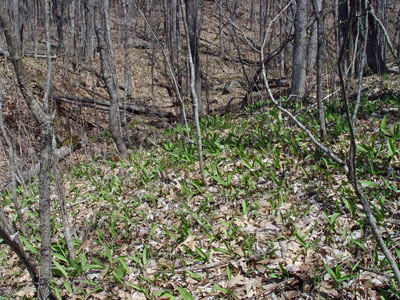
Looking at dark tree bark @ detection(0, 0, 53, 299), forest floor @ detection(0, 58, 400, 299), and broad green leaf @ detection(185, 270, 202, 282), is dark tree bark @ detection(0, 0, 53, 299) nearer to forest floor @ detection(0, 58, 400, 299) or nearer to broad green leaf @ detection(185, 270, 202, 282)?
forest floor @ detection(0, 58, 400, 299)

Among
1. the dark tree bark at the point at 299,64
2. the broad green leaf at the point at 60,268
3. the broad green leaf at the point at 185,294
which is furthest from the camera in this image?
the dark tree bark at the point at 299,64

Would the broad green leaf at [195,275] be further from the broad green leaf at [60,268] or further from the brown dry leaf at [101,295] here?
the broad green leaf at [60,268]

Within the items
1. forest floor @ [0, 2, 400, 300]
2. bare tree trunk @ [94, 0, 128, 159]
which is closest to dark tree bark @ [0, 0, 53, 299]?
forest floor @ [0, 2, 400, 300]

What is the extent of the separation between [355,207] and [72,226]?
3.58 meters

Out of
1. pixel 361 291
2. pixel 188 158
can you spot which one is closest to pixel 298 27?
pixel 188 158

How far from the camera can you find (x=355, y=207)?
130 inches

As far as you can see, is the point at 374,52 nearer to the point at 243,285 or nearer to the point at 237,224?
the point at 237,224

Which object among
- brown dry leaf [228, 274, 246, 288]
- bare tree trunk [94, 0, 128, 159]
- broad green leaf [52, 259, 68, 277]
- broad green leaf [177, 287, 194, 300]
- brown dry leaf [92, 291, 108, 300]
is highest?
bare tree trunk [94, 0, 128, 159]

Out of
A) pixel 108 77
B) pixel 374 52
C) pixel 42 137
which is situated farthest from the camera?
pixel 374 52

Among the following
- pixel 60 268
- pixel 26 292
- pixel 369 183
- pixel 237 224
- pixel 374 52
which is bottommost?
pixel 26 292

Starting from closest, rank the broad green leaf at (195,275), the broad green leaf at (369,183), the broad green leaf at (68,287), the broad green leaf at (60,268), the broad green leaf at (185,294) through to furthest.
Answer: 1. the broad green leaf at (185,294)
2. the broad green leaf at (195,275)
3. the broad green leaf at (68,287)
4. the broad green leaf at (60,268)
5. the broad green leaf at (369,183)

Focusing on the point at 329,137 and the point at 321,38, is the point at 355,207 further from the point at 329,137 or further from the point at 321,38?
the point at 321,38

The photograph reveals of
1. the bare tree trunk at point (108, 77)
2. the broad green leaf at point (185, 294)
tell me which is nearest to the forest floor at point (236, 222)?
the broad green leaf at point (185, 294)

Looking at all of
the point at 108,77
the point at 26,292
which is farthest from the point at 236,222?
the point at 108,77
